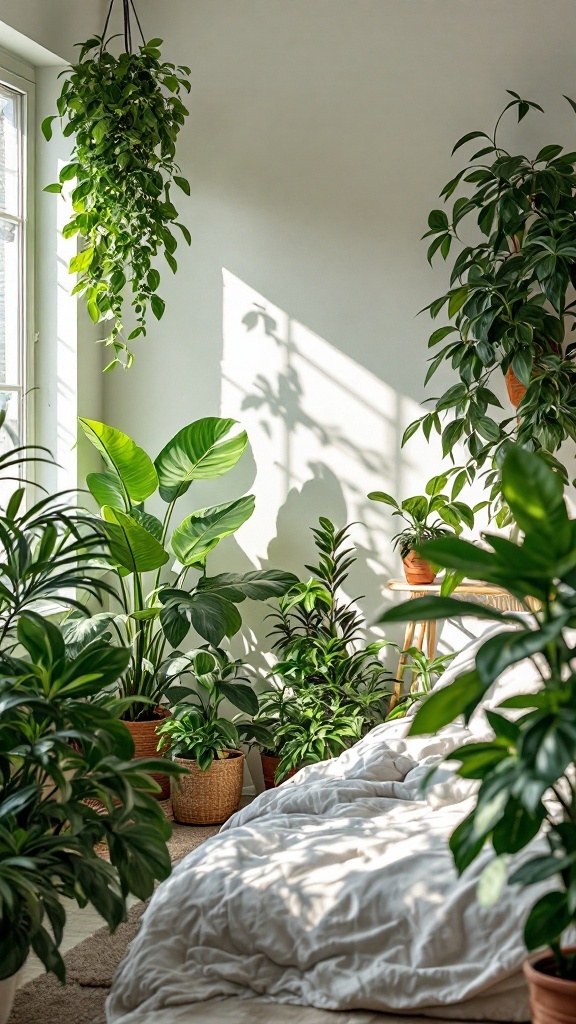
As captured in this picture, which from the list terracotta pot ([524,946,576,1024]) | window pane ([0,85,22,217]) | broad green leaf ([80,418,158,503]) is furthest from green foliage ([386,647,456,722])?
window pane ([0,85,22,217])

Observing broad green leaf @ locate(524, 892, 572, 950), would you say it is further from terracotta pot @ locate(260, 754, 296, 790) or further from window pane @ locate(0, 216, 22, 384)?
window pane @ locate(0, 216, 22, 384)

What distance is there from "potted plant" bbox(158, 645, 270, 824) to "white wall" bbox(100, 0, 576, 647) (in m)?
0.66

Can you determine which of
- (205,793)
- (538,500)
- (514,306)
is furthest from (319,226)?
(538,500)

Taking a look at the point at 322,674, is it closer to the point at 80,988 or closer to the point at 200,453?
the point at 200,453

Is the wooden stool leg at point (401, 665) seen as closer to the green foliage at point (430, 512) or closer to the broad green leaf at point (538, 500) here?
the green foliage at point (430, 512)

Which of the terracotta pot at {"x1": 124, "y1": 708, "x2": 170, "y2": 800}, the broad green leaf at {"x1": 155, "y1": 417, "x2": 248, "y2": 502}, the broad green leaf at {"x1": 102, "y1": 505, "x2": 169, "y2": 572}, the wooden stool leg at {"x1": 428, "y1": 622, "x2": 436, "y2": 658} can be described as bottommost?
the terracotta pot at {"x1": 124, "y1": 708, "x2": 170, "y2": 800}

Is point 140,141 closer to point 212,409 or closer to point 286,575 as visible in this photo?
point 212,409

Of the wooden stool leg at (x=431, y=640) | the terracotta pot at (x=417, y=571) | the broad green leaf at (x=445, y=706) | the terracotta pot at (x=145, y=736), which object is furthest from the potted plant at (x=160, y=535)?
the broad green leaf at (x=445, y=706)

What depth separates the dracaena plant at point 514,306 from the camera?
142 inches

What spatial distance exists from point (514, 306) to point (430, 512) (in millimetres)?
855

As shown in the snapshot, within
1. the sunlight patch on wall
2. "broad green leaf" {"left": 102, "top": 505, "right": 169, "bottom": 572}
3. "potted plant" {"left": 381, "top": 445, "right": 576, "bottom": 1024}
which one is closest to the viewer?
"potted plant" {"left": 381, "top": 445, "right": 576, "bottom": 1024}

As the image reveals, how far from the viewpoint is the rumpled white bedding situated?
2047 mm

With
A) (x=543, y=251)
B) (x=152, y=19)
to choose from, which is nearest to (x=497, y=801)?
(x=543, y=251)

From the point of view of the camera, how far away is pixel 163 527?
4.29m
